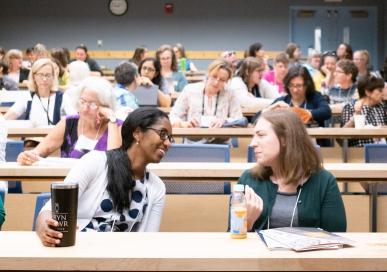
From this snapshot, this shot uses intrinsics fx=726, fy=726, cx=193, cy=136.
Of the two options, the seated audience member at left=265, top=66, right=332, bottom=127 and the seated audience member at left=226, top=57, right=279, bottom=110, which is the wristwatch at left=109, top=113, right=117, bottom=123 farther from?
the seated audience member at left=226, top=57, right=279, bottom=110

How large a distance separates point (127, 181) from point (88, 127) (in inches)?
55.4

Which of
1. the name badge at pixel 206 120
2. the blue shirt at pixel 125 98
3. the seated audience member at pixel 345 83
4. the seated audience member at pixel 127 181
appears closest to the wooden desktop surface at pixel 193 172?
the seated audience member at pixel 127 181

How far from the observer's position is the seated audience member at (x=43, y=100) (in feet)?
18.8

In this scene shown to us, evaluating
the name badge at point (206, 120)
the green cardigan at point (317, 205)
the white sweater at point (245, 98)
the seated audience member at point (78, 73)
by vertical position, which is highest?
the seated audience member at point (78, 73)

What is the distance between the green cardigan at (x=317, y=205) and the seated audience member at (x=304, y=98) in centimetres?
305

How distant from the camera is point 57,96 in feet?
18.9

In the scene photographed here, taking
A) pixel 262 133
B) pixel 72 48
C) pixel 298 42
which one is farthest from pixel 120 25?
pixel 262 133

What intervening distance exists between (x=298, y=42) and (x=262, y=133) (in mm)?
13855

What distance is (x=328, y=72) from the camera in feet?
31.9

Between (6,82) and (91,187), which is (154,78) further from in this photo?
(91,187)

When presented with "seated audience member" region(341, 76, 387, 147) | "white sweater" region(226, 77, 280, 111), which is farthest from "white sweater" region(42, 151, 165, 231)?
"white sweater" region(226, 77, 280, 111)

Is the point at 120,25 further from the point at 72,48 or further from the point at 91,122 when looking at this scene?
the point at 91,122

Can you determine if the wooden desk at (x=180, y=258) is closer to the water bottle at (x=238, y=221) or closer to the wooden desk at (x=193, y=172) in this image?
the water bottle at (x=238, y=221)

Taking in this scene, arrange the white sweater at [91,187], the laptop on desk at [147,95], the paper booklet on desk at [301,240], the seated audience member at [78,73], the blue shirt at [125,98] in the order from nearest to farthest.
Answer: the paper booklet on desk at [301,240] < the white sweater at [91,187] < the blue shirt at [125,98] < the laptop on desk at [147,95] < the seated audience member at [78,73]
